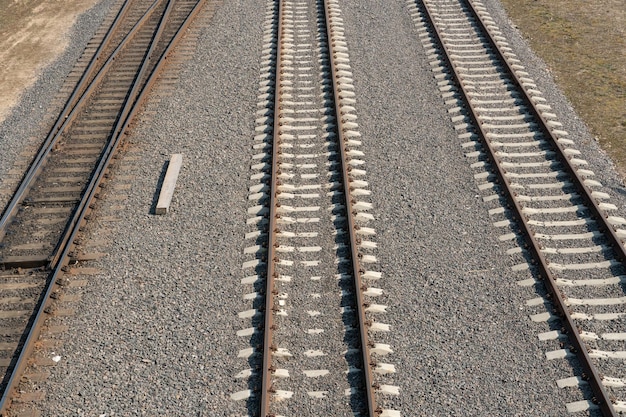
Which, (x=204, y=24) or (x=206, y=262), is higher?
(x=204, y=24)

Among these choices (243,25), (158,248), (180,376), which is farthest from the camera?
(243,25)

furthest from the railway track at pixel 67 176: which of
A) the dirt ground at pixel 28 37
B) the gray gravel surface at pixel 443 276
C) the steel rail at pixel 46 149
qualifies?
the gray gravel surface at pixel 443 276

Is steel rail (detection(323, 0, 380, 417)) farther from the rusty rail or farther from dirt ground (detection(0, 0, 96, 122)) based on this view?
dirt ground (detection(0, 0, 96, 122))

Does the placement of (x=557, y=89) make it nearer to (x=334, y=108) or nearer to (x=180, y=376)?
(x=334, y=108)

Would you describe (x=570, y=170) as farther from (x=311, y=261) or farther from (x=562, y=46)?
(x=562, y=46)

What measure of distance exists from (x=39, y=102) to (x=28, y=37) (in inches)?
178

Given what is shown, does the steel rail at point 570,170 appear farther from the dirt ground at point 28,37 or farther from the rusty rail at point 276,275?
the dirt ground at point 28,37

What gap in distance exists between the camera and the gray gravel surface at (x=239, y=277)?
7082mm

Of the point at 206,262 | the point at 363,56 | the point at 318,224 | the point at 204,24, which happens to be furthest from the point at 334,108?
the point at 204,24

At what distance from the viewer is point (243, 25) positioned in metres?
15.9

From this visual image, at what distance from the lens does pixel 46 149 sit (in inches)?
444

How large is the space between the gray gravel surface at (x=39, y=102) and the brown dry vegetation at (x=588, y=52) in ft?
36.6

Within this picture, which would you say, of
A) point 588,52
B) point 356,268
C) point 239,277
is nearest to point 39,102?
point 239,277

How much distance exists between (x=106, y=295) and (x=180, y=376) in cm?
188
